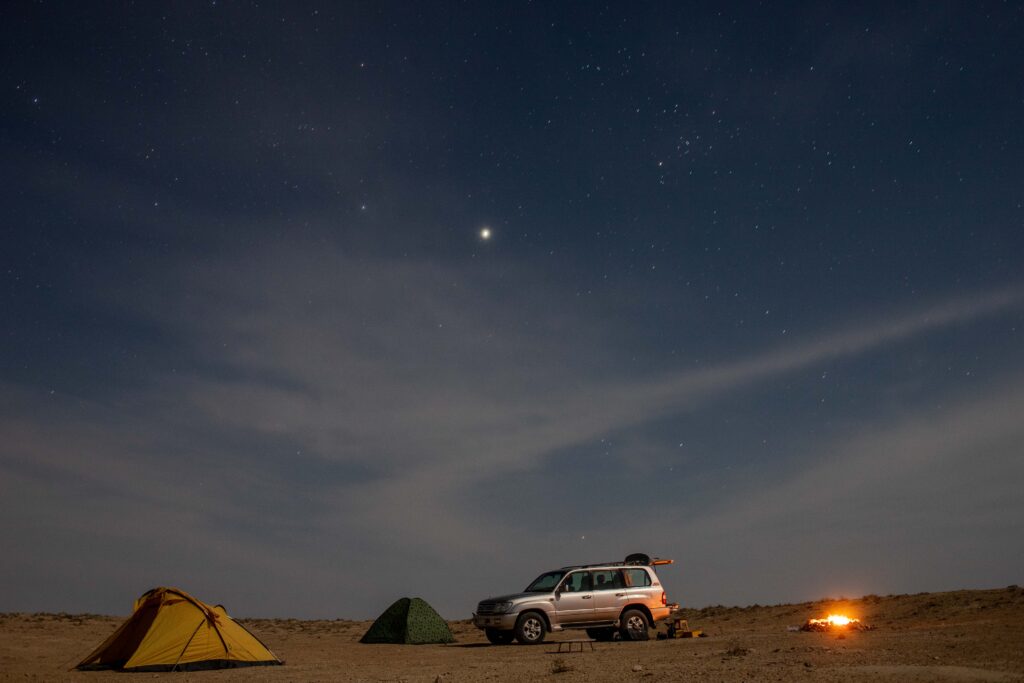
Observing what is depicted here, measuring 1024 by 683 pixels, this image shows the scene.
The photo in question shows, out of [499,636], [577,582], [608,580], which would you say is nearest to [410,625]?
[499,636]

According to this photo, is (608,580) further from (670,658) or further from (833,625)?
(833,625)

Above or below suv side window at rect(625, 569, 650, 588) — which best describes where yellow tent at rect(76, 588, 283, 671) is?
below

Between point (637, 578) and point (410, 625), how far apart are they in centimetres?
702

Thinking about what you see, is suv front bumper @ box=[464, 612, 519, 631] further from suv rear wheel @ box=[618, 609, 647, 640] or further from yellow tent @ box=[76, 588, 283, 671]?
→ yellow tent @ box=[76, 588, 283, 671]

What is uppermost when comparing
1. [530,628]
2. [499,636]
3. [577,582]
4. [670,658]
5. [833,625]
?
[577,582]

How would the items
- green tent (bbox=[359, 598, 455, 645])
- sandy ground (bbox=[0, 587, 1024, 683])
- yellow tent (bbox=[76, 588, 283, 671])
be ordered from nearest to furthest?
sandy ground (bbox=[0, 587, 1024, 683]) → yellow tent (bbox=[76, 588, 283, 671]) → green tent (bbox=[359, 598, 455, 645])

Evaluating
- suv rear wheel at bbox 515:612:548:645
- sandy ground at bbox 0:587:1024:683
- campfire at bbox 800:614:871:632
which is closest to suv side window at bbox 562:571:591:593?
suv rear wheel at bbox 515:612:548:645

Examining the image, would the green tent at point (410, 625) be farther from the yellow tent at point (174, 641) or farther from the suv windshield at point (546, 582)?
the yellow tent at point (174, 641)

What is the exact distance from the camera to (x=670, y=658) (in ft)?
48.0

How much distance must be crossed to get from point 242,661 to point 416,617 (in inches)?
317

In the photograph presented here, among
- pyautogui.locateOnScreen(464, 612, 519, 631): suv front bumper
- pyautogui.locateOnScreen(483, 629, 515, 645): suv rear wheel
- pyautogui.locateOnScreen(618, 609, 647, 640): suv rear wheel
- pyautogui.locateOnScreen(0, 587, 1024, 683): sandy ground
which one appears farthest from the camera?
pyautogui.locateOnScreen(618, 609, 647, 640): suv rear wheel

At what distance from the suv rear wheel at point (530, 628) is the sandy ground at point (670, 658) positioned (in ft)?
0.91

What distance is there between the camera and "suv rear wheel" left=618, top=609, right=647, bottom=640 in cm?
2022

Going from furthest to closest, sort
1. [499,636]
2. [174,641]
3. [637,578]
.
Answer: [637,578] → [499,636] → [174,641]
